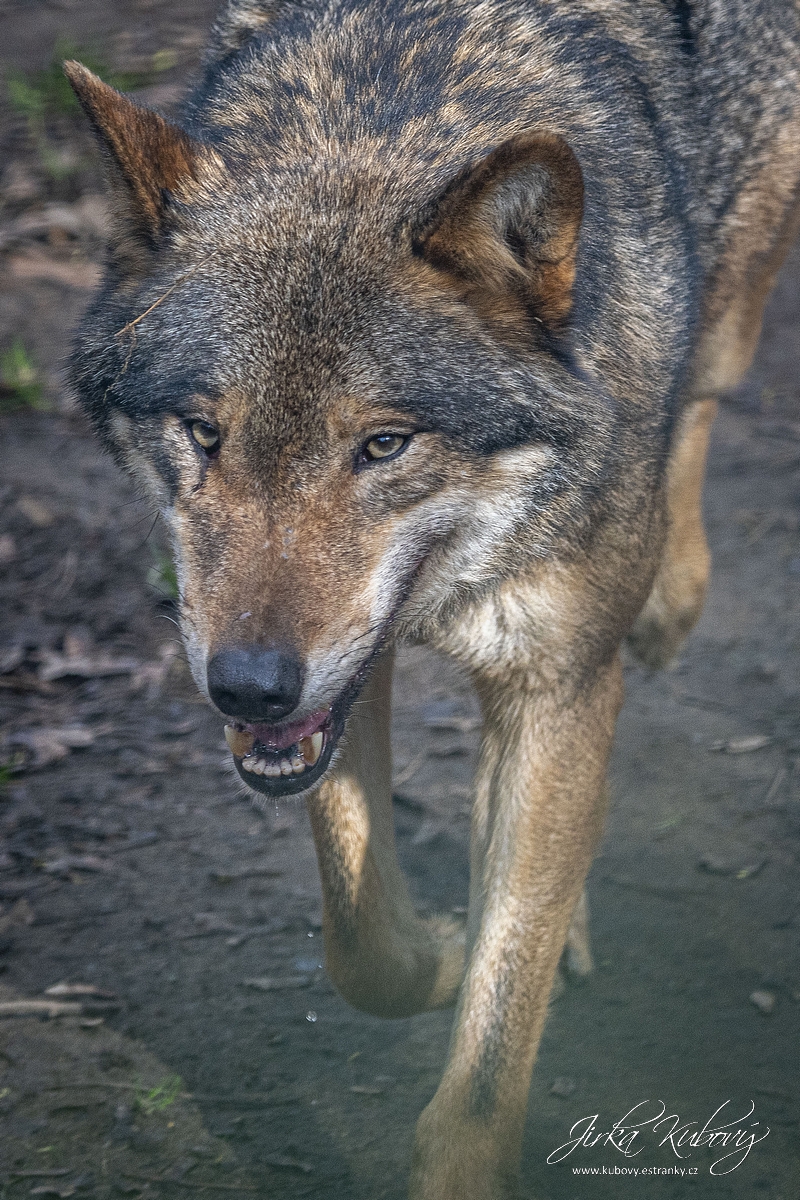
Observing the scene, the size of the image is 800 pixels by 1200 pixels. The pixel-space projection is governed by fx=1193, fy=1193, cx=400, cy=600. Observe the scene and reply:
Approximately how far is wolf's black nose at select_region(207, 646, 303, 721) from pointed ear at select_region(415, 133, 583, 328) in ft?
2.94

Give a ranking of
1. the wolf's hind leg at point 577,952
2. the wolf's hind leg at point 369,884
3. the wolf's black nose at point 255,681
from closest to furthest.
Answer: the wolf's black nose at point 255,681 → the wolf's hind leg at point 369,884 → the wolf's hind leg at point 577,952

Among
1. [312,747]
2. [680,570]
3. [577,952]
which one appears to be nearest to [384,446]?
[312,747]

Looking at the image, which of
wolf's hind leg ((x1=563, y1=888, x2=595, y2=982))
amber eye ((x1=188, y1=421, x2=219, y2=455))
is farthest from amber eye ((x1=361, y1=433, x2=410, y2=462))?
wolf's hind leg ((x1=563, y1=888, x2=595, y2=982))

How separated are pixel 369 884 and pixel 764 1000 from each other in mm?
1273

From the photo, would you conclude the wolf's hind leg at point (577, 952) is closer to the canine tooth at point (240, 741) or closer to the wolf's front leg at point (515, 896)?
the wolf's front leg at point (515, 896)

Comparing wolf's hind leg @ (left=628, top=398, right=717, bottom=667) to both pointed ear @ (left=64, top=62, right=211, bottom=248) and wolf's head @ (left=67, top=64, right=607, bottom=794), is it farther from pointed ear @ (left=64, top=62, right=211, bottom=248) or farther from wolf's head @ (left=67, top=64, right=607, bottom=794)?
pointed ear @ (left=64, top=62, right=211, bottom=248)

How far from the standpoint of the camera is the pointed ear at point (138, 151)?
2.48 metres

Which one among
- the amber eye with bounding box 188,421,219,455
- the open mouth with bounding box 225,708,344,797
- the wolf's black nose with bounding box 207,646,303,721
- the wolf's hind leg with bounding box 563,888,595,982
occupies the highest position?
the amber eye with bounding box 188,421,219,455

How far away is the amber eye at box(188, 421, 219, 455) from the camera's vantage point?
245 cm

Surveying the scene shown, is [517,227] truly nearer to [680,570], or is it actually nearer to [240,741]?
[240,741]

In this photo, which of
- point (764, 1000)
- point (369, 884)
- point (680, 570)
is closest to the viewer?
point (369, 884)

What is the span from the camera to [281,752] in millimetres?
2428

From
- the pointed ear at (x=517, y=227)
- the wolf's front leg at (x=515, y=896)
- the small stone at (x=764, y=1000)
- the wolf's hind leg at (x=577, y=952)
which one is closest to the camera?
the pointed ear at (x=517, y=227)

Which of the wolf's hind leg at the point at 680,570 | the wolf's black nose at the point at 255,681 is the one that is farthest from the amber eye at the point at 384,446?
the wolf's hind leg at the point at 680,570
